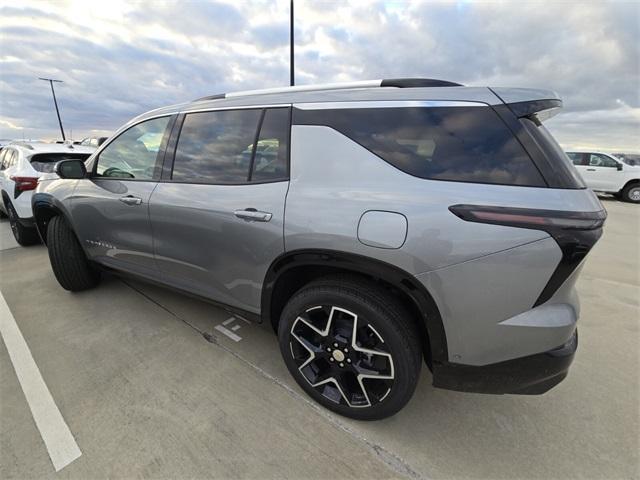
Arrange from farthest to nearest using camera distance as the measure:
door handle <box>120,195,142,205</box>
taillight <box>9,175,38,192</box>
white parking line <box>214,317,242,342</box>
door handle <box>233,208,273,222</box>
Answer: taillight <box>9,175,38,192</box>
white parking line <box>214,317,242,342</box>
door handle <box>120,195,142,205</box>
door handle <box>233,208,273,222</box>

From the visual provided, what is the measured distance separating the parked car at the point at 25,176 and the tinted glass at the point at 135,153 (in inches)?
115

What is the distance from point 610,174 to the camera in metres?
11.3

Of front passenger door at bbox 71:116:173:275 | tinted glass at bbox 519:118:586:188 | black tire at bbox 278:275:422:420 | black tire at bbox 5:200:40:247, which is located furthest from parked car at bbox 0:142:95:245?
tinted glass at bbox 519:118:586:188

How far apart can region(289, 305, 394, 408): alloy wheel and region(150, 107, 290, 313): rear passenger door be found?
1.32 feet

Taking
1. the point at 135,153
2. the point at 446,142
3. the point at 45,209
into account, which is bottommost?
the point at 45,209

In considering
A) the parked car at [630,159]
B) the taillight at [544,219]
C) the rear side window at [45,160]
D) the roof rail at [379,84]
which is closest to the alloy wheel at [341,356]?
the taillight at [544,219]

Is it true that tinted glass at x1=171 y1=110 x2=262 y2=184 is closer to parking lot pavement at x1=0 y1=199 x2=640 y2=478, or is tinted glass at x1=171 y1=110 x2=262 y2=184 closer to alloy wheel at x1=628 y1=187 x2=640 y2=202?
parking lot pavement at x1=0 y1=199 x2=640 y2=478

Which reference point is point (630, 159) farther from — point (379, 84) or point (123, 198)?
point (123, 198)

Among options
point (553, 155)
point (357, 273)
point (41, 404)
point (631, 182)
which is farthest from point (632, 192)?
point (41, 404)

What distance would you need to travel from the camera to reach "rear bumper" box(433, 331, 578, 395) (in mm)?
1451

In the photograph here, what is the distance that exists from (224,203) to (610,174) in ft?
47.7

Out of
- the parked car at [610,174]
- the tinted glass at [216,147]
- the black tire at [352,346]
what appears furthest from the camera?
the parked car at [610,174]

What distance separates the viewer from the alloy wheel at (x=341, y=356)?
1.70m

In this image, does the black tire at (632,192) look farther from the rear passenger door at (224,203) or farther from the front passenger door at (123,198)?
the front passenger door at (123,198)
